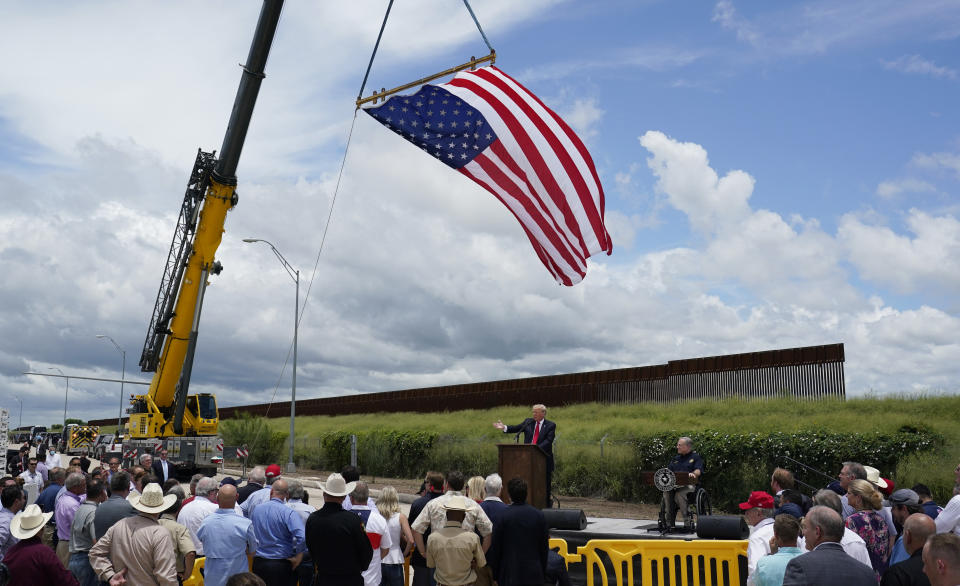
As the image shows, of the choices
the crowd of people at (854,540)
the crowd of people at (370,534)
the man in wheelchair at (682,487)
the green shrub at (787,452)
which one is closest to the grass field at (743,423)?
the green shrub at (787,452)

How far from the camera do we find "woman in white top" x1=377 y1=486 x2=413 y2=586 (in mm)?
8016

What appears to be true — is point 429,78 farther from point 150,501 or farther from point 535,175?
point 150,501

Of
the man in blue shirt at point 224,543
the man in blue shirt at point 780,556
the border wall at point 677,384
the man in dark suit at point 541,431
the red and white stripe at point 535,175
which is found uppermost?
the red and white stripe at point 535,175

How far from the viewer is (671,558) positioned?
8.90 metres

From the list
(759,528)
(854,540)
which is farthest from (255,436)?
(854,540)

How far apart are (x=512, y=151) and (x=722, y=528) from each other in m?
6.00

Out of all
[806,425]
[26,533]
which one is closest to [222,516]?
[26,533]

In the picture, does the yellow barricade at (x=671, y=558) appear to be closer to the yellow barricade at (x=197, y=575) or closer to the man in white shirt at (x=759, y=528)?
the man in white shirt at (x=759, y=528)

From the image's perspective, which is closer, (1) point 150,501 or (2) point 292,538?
(1) point 150,501

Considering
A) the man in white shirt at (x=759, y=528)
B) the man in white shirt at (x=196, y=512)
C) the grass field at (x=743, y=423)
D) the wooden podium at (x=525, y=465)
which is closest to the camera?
the man in white shirt at (x=759, y=528)

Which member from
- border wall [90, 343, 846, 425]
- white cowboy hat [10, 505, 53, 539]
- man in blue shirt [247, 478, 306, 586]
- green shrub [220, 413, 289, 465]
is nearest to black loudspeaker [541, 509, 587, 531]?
man in blue shirt [247, 478, 306, 586]

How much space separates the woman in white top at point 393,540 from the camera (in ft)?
26.3

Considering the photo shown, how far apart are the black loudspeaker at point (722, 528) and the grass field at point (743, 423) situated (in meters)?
9.68

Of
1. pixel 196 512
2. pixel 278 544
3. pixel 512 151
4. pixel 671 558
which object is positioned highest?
pixel 512 151
